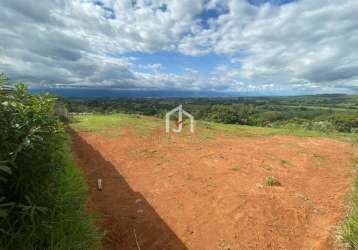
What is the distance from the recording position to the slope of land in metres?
3.16

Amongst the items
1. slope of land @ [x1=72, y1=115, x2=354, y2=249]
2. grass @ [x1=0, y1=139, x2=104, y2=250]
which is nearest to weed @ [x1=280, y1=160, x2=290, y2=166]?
slope of land @ [x1=72, y1=115, x2=354, y2=249]

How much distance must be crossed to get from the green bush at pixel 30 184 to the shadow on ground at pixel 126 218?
0.78 metres

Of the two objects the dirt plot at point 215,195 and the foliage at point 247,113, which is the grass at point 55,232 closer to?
the dirt plot at point 215,195

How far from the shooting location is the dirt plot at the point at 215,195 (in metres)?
3.15

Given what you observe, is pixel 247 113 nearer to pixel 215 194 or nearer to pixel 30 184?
pixel 215 194

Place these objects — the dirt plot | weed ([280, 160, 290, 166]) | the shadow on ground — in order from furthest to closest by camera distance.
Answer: weed ([280, 160, 290, 166]), the dirt plot, the shadow on ground

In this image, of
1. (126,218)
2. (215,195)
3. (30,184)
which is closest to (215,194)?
(215,195)

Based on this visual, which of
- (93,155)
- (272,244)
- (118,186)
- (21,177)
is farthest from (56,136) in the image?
(93,155)

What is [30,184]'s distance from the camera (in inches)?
77.7

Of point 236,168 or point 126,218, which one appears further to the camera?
point 236,168

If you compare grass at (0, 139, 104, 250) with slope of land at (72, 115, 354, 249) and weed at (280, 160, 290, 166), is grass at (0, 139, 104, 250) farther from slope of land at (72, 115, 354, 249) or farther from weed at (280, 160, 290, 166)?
weed at (280, 160, 290, 166)

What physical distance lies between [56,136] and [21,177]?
0.64 m

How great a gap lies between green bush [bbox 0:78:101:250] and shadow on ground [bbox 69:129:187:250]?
0.78 m

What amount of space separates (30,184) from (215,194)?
3.13m
